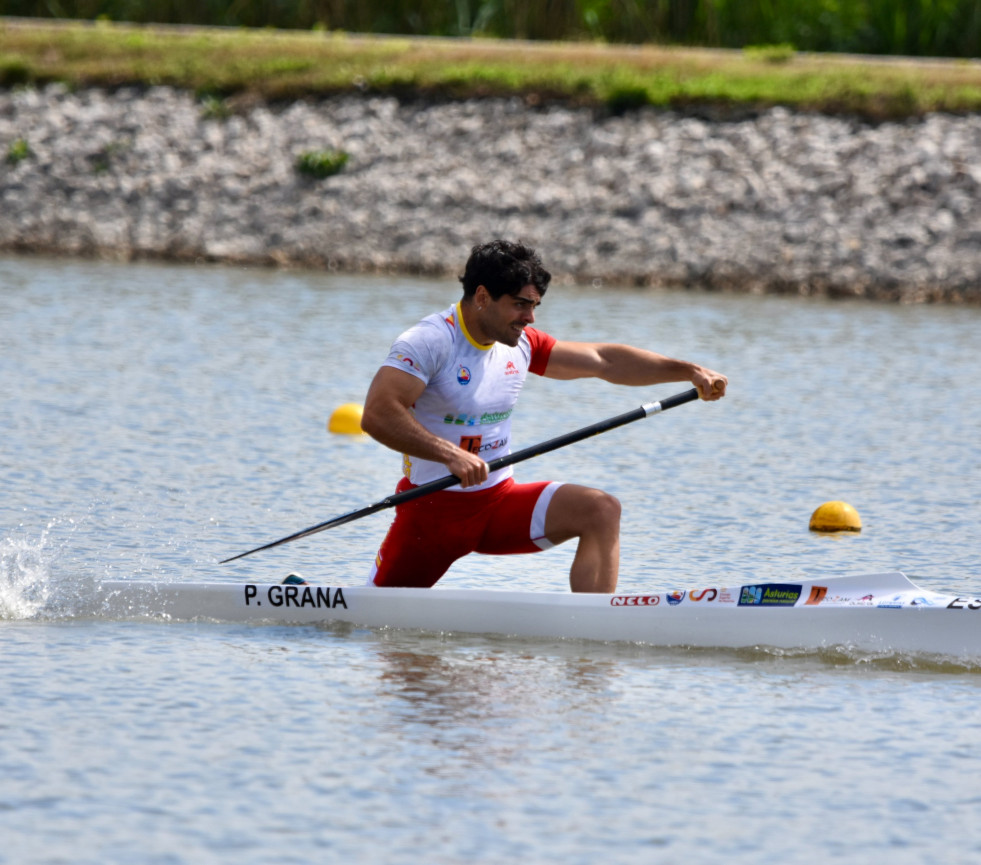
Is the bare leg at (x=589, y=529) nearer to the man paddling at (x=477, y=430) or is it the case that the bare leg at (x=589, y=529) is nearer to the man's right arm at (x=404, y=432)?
the man paddling at (x=477, y=430)

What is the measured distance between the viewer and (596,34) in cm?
2817

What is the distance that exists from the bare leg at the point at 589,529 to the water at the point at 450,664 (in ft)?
0.92

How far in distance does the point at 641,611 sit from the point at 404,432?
1.17m

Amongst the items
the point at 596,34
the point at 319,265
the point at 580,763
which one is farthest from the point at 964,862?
the point at 596,34

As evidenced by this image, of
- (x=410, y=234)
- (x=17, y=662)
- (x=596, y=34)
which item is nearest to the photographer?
(x=17, y=662)

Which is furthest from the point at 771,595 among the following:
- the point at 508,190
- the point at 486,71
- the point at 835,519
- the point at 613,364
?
the point at 486,71

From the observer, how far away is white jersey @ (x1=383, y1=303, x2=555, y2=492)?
650cm

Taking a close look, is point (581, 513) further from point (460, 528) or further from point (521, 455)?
point (460, 528)

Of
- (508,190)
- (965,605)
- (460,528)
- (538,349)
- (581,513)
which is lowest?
(965,605)

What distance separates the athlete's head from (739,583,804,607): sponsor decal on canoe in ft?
4.75

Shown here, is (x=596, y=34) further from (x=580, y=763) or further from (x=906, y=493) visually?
(x=580, y=763)

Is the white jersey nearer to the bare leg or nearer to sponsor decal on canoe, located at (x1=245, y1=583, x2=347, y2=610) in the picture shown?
the bare leg

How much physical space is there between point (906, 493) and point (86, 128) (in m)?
17.8

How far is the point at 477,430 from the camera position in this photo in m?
6.69
